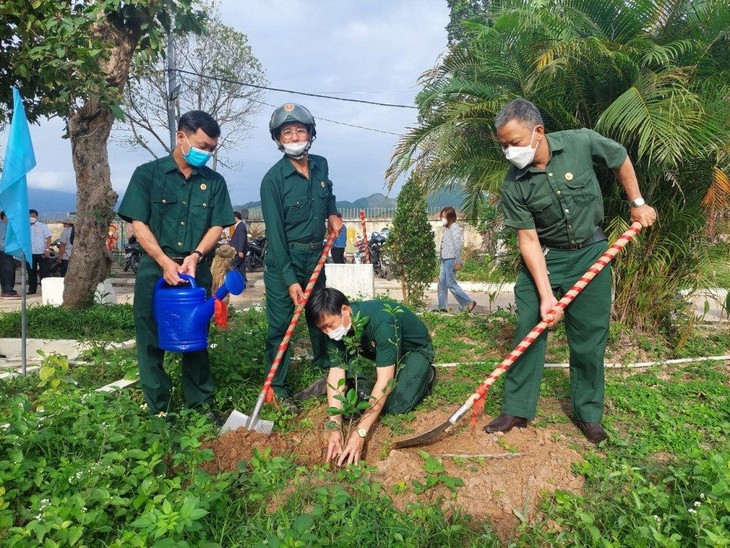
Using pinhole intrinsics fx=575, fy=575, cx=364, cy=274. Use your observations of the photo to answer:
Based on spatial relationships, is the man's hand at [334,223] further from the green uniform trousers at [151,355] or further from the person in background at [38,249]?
the person in background at [38,249]

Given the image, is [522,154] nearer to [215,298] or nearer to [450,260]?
[215,298]

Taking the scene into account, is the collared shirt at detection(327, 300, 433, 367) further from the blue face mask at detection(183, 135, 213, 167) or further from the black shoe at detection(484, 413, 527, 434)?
the blue face mask at detection(183, 135, 213, 167)

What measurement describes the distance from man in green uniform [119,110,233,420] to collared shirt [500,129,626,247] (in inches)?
72.6

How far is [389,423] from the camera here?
3404 millimetres

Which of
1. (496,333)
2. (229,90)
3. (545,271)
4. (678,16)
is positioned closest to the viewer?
(545,271)

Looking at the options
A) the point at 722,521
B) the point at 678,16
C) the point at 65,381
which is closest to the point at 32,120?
the point at 65,381

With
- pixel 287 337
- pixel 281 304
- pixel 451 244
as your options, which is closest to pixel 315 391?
pixel 287 337

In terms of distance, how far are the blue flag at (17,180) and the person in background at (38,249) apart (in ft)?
27.2

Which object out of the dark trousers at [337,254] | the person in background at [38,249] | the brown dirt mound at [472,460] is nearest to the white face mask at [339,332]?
the brown dirt mound at [472,460]

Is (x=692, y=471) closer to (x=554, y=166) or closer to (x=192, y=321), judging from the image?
(x=554, y=166)

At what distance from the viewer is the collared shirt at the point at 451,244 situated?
8.66 metres

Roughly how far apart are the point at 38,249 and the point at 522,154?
12109mm

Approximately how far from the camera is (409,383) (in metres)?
3.60

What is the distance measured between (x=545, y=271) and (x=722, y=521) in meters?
1.43
